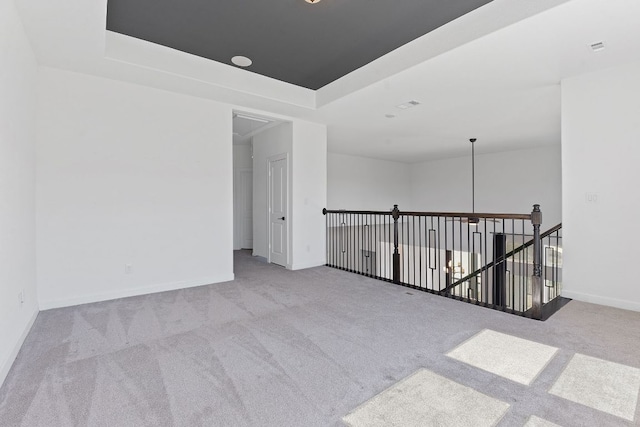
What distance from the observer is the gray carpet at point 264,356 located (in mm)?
1738

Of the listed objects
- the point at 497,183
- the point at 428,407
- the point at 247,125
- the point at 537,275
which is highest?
the point at 247,125

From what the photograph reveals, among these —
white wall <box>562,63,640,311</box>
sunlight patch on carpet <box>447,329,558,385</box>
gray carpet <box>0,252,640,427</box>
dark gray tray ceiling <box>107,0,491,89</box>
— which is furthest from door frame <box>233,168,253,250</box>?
white wall <box>562,63,640,311</box>

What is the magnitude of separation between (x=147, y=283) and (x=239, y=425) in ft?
9.84

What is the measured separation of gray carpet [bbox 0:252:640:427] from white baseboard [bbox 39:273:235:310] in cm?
15

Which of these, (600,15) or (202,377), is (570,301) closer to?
(600,15)

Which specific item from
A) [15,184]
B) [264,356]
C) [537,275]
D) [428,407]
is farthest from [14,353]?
[537,275]

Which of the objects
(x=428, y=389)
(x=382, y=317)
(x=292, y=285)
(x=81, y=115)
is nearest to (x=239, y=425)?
(x=428, y=389)

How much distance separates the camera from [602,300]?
3.46 meters

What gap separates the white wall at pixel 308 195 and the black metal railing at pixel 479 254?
33 centimetres

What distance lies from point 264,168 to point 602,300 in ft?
17.7

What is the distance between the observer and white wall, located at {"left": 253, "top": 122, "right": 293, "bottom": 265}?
18.1 feet

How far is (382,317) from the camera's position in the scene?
10.4 ft

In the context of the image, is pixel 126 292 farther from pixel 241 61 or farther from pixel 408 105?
pixel 408 105

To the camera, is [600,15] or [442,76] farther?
[442,76]
